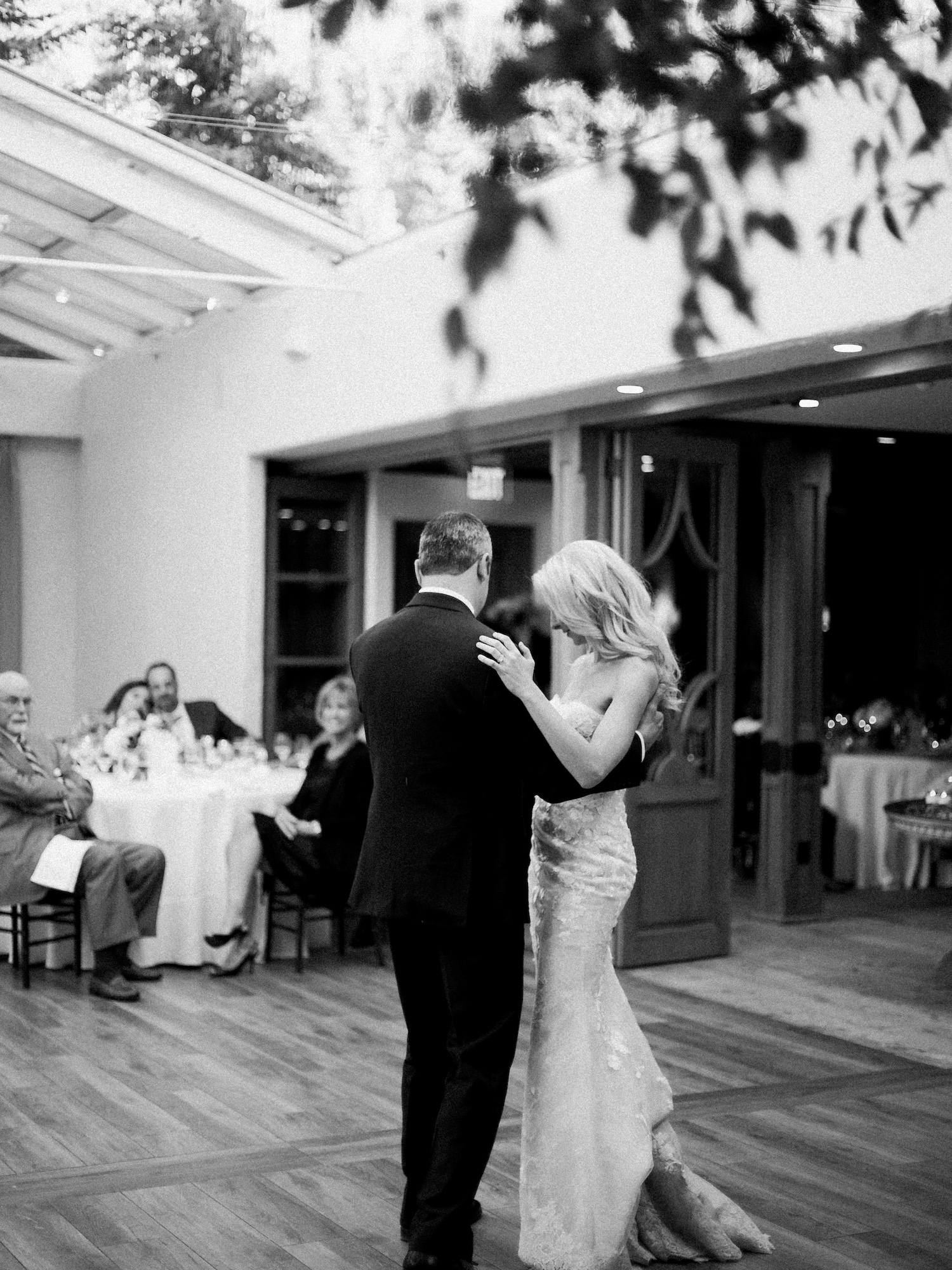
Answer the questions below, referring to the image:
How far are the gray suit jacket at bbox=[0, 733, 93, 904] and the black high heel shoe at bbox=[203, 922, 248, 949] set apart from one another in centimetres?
75

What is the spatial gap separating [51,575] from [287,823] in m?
5.83

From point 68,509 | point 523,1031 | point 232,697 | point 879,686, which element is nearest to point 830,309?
point 523,1031

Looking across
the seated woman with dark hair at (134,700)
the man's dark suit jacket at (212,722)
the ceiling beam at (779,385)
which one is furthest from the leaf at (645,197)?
the man's dark suit jacket at (212,722)

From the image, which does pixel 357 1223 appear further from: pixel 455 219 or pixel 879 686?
pixel 879 686

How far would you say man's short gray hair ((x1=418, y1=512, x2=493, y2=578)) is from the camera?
141 inches

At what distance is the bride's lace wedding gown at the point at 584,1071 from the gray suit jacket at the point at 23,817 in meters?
3.36

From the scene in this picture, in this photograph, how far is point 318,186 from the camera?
7023 mm

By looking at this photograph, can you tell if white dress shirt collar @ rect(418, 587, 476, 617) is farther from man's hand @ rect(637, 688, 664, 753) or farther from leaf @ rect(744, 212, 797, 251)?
leaf @ rect(744, 212, 797, 251)

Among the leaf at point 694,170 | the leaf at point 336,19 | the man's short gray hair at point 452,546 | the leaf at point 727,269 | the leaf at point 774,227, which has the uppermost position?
the leaf at point 336,19

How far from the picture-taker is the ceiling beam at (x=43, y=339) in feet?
35.0

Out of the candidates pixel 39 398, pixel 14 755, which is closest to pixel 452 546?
pixel 14 755

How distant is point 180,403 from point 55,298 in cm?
106

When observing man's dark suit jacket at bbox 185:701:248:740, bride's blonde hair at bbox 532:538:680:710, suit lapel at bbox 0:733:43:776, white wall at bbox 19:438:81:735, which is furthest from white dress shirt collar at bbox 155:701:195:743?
bride's blonde hair at bbox 532:538:680:710

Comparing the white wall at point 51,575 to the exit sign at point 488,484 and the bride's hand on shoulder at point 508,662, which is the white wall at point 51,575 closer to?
the exit sign at point 488,484
